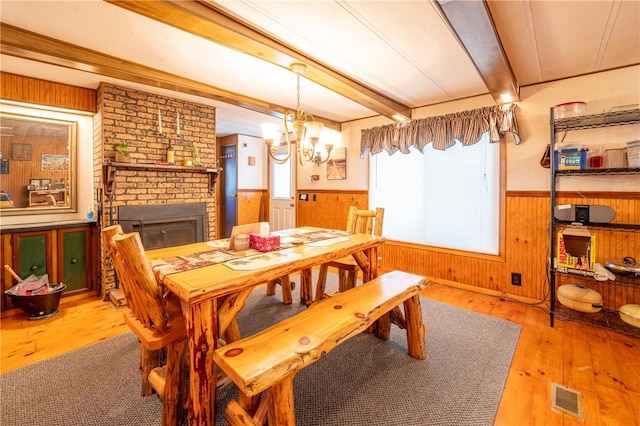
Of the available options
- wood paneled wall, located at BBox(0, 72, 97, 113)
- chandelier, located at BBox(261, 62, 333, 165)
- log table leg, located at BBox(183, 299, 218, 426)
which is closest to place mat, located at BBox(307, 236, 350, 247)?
chandelier, located at BBox(261, 62, 333, 165)

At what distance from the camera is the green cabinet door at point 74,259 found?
2936mm

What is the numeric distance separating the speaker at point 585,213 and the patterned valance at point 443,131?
0.83 metres

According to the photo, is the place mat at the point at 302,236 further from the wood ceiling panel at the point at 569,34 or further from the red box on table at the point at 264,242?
the wood ceiling panel at the point at 569,34

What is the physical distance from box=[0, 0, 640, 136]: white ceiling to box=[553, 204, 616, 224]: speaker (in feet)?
3.94

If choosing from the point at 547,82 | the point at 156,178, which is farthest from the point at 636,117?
the point at 156,178

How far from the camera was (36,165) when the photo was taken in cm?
292

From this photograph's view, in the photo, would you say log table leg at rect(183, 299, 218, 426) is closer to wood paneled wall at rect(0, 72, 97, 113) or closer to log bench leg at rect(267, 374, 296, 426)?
log bench leg at rect(267, 374, 296, 426)

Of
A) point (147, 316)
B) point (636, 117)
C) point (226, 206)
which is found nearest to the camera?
point (147, 316)

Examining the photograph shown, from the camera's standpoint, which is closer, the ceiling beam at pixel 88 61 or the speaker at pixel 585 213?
the ceiling beam at pixel 88 61

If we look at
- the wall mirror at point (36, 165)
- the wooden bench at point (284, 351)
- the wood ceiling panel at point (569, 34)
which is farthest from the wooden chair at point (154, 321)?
the wood ceiling panel at point (569, 34)

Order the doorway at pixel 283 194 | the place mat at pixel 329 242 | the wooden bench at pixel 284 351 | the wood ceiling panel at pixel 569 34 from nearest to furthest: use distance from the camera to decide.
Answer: the wooden bench at pixel 284 351, the wood ceiling panel at pixel 569 34, the place mat at pixel 329 242, the doorway at pixel 283 194

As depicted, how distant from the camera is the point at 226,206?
5.82 meters

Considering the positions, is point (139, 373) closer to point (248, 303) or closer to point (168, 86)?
point (248, 303)

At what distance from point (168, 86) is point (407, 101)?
102 inches
